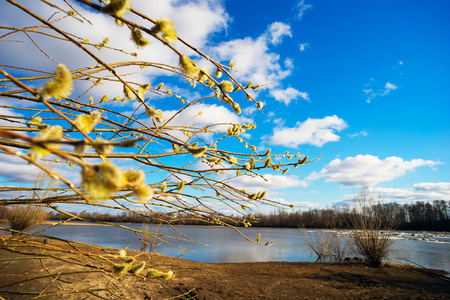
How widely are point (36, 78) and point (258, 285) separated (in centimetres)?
449

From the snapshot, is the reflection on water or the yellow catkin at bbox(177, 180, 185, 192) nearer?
the yellow catkin at bbox(177, 180, 185, 192)

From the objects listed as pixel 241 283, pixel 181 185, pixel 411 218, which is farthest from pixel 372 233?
pixel 411 218

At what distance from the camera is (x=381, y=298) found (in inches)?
141

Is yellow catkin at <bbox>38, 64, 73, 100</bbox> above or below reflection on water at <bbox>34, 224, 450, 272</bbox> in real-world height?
above

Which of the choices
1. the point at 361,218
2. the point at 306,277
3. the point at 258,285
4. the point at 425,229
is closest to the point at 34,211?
the point at 258,285

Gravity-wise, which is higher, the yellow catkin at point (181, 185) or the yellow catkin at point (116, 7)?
the yellow catkin at point (116, 7)

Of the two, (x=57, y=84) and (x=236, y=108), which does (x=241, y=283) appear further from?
(x=57, y=84)

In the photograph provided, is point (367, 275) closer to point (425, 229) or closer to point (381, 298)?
point (381, 298)

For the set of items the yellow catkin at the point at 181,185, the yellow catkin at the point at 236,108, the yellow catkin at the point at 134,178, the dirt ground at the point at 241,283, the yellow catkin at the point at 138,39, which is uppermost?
the yellow catkin at the point at 138,39

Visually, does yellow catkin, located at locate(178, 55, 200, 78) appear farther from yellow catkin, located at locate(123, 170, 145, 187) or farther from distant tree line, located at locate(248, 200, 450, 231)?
distant tree line, located at locate(248, 200, 450, 231)

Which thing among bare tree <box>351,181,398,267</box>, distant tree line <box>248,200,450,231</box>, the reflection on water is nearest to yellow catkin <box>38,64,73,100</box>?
the reflection on water

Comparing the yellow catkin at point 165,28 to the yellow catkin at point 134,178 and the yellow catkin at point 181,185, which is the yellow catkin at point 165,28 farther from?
the yellow catkin at point 181,185

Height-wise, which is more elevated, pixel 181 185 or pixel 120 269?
pixel 181 185

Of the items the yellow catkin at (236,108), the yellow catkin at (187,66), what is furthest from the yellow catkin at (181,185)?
the yellow catkin at (187,66)
